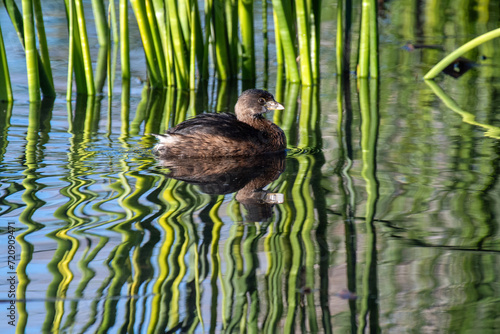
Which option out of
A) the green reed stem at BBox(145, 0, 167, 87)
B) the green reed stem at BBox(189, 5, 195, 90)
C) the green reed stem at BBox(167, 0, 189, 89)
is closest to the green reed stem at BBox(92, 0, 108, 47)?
the green reed stem at BBox(145, 0, 167, 87)

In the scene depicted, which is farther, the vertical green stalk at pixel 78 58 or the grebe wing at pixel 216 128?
the vertical green stalk at pixel 78 58

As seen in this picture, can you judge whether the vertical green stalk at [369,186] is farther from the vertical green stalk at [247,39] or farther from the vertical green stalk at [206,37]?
the vertical green stalk at [206,37]

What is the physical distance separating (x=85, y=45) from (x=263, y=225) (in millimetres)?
3978

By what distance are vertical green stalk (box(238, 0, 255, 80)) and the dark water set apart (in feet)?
5.45

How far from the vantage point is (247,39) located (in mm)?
8883

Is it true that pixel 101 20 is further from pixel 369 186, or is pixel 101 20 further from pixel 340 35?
pixel 369 186

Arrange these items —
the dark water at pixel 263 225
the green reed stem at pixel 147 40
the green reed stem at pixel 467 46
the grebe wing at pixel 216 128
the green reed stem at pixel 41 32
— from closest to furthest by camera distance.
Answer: the dark water at pixel 263 225
the grebe wing at pixel 216 128
the green reed stem at pixel 467 46
the green reed stem at pixel 41 32
the green reed stem at pixel 147 40

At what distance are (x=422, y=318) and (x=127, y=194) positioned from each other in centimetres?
226

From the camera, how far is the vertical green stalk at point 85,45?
7.30m

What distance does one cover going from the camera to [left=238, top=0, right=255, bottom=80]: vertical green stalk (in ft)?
28.5

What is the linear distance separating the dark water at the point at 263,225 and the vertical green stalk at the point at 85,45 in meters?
0.47

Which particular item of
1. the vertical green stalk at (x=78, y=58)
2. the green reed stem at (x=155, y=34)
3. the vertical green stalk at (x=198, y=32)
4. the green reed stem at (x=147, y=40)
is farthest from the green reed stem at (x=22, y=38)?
the vertical green stalk at (x=198, y=32)

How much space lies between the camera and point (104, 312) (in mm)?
3225

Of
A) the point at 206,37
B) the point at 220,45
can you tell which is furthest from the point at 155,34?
the point at 220,45
